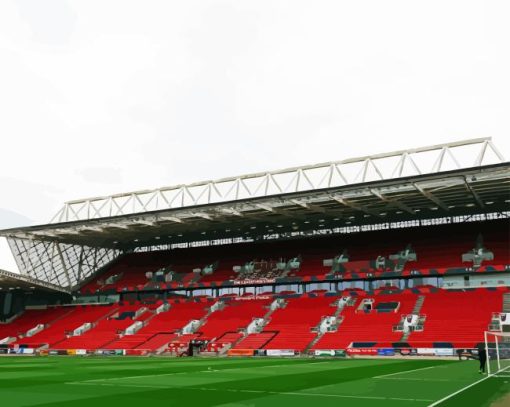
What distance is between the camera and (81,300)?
68.6 metres

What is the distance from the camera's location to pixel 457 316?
149ft

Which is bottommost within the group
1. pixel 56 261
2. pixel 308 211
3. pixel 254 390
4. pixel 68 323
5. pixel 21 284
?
pixel 68 323

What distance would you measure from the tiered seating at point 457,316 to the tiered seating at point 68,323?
117 feet

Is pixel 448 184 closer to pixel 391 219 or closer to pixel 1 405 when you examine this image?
pixel 391 219

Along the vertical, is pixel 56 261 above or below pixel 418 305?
above

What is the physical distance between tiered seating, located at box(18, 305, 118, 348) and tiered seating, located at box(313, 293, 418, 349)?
93.4 feet

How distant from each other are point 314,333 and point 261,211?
12.8 metres

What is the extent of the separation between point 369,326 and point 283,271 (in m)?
15.1

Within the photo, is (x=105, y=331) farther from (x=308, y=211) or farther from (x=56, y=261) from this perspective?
(x=308, y=211)

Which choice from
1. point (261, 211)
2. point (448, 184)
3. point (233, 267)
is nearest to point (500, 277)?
point (448, 184)

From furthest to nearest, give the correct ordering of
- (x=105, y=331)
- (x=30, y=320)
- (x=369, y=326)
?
(x=30, y=320), (x=105, y=331), (x=369, y=326)

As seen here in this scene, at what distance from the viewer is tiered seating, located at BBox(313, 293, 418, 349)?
4422cm

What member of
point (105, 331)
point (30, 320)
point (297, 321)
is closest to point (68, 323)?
point (105, 331)

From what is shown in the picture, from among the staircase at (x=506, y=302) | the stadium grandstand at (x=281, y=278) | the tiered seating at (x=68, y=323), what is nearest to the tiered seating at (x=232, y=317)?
the stadium grandstand at (x=281, y=278)
